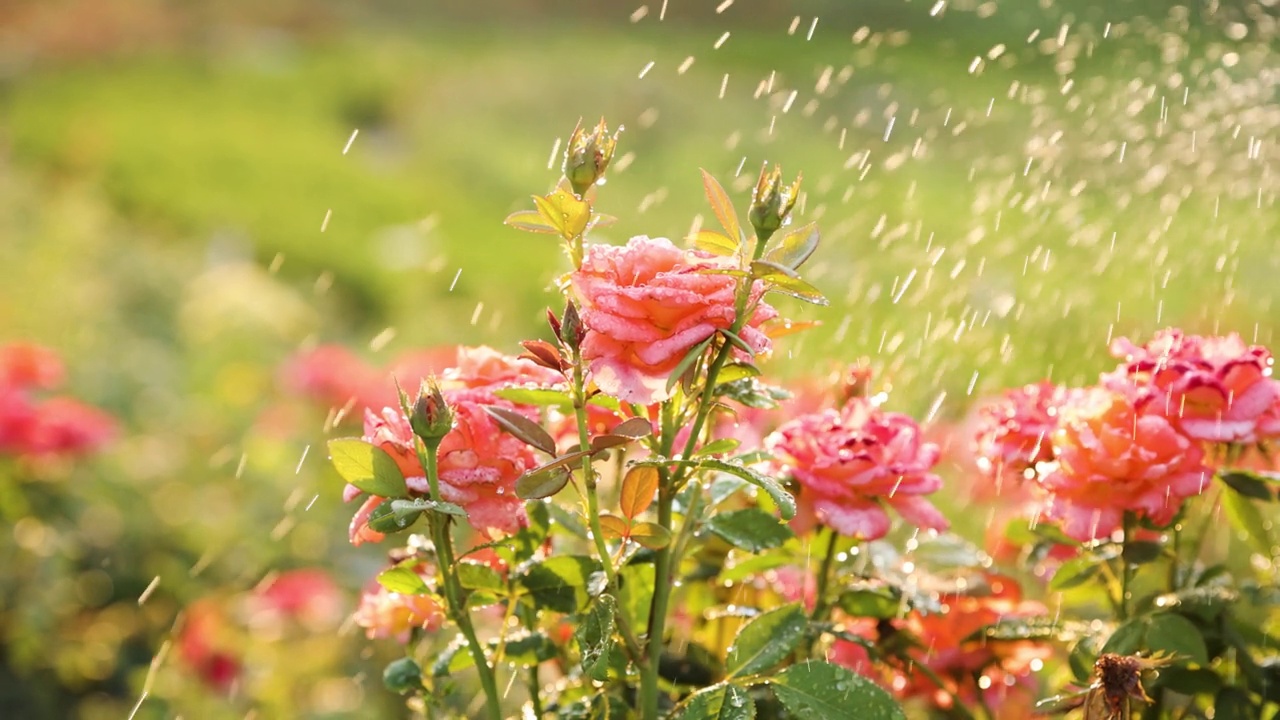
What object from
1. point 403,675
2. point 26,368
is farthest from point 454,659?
point 26,368

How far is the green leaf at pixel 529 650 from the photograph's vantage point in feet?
2.20

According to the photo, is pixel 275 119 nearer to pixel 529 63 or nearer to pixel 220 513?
pixel 529 63

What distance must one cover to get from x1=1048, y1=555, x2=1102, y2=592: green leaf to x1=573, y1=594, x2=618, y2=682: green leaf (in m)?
0.30

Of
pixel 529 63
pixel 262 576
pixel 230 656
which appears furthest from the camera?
pixel 529 63

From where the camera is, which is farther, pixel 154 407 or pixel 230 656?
pixel 154 407

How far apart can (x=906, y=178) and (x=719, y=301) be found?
5819mm

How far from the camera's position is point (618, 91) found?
778 cm

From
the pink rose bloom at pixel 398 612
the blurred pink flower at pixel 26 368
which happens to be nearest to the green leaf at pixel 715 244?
the pink rose bloom at pixel 398 612

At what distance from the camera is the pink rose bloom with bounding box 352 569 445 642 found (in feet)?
2.22

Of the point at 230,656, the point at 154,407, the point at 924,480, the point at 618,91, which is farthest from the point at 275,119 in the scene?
the point at 924,480

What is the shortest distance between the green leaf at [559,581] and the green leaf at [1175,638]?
288mm

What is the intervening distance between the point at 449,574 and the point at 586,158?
20cm

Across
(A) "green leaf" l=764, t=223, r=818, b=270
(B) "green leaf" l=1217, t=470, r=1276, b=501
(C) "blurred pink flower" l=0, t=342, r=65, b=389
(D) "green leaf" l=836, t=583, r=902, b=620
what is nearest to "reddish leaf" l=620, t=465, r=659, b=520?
(A) "green leaf" l=764, t=223, r=818, b=270

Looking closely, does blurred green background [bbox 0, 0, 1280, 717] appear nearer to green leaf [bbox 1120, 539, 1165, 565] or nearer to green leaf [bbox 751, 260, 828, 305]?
green leaf [bbox 1120, 539, 1165, 565]
